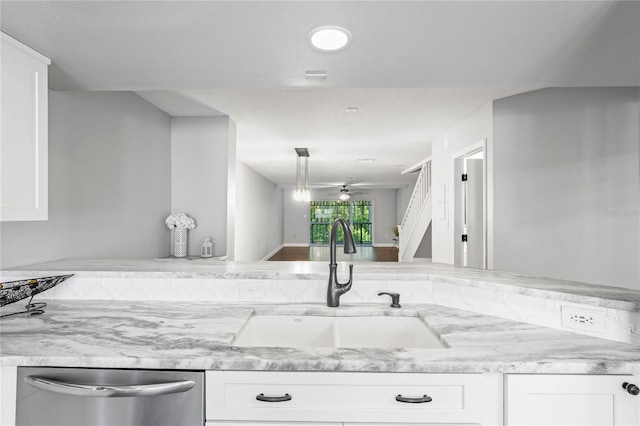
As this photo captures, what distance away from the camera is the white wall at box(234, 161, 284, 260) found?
6938mm

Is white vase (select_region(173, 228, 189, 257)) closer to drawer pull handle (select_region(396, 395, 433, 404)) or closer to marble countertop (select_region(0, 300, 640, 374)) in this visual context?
marble countertop (select_region(0, 300, 640, 374))

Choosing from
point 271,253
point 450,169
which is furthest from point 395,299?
point 271,253

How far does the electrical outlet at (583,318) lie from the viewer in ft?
4.21

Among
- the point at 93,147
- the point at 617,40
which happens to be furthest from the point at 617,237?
the point at 93,147

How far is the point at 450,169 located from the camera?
462 cm

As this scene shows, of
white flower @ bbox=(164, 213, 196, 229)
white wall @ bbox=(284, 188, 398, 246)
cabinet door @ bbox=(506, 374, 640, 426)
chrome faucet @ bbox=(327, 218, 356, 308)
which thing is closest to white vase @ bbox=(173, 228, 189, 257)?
white flower @ bbox=(164, 213, 196, 229)

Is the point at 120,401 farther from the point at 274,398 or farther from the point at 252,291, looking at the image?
the point at 252,291

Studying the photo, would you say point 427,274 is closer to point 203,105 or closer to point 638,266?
point 638,266

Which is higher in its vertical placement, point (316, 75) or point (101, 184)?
point (316, 75)

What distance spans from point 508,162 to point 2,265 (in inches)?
158

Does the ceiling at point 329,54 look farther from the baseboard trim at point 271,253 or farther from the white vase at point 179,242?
the baseboard trim at point 271,253

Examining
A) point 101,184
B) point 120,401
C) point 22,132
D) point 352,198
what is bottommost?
point 120,401

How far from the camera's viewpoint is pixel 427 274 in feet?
5.80

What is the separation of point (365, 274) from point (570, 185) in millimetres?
2591
